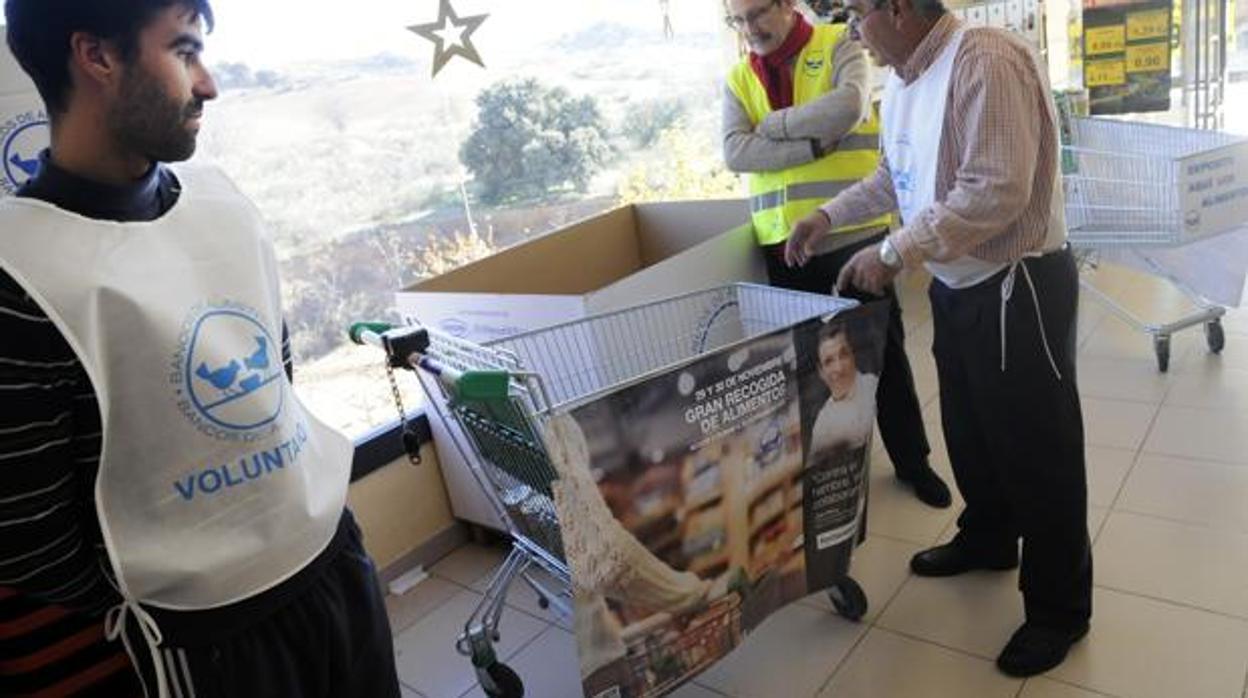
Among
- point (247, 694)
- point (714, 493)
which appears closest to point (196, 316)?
point (247, 694)

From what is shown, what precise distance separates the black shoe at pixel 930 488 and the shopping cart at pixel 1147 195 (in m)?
1.28

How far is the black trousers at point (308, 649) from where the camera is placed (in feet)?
3.63

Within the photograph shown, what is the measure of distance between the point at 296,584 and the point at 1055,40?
547 centimetres

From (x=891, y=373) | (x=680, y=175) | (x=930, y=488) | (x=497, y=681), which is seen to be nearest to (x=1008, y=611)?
(x=930, y=488)

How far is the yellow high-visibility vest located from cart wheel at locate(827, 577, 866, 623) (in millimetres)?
985

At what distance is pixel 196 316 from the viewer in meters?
1.06

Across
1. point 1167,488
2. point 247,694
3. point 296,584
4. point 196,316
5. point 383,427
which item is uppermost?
point 196,316

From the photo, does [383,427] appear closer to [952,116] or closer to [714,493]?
[714,493]

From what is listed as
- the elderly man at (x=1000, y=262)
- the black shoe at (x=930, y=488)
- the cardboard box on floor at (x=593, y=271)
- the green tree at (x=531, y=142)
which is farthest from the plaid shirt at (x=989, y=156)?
the green tree at (x=531, y=142)

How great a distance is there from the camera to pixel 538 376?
1.44 meters

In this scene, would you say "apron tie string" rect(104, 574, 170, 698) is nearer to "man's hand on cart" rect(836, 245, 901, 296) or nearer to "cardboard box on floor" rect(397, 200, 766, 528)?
"cardboard box on floor" rect(397, 200, 766, 528)

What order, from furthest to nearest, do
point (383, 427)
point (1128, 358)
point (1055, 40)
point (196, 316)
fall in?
point (1055, 40), point (1128, 358), point (383, 427), point (196, 316)

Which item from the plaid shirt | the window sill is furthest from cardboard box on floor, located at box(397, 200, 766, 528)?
the plaid shirt

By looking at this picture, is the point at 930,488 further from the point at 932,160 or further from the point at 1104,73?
the point at 1104,73
